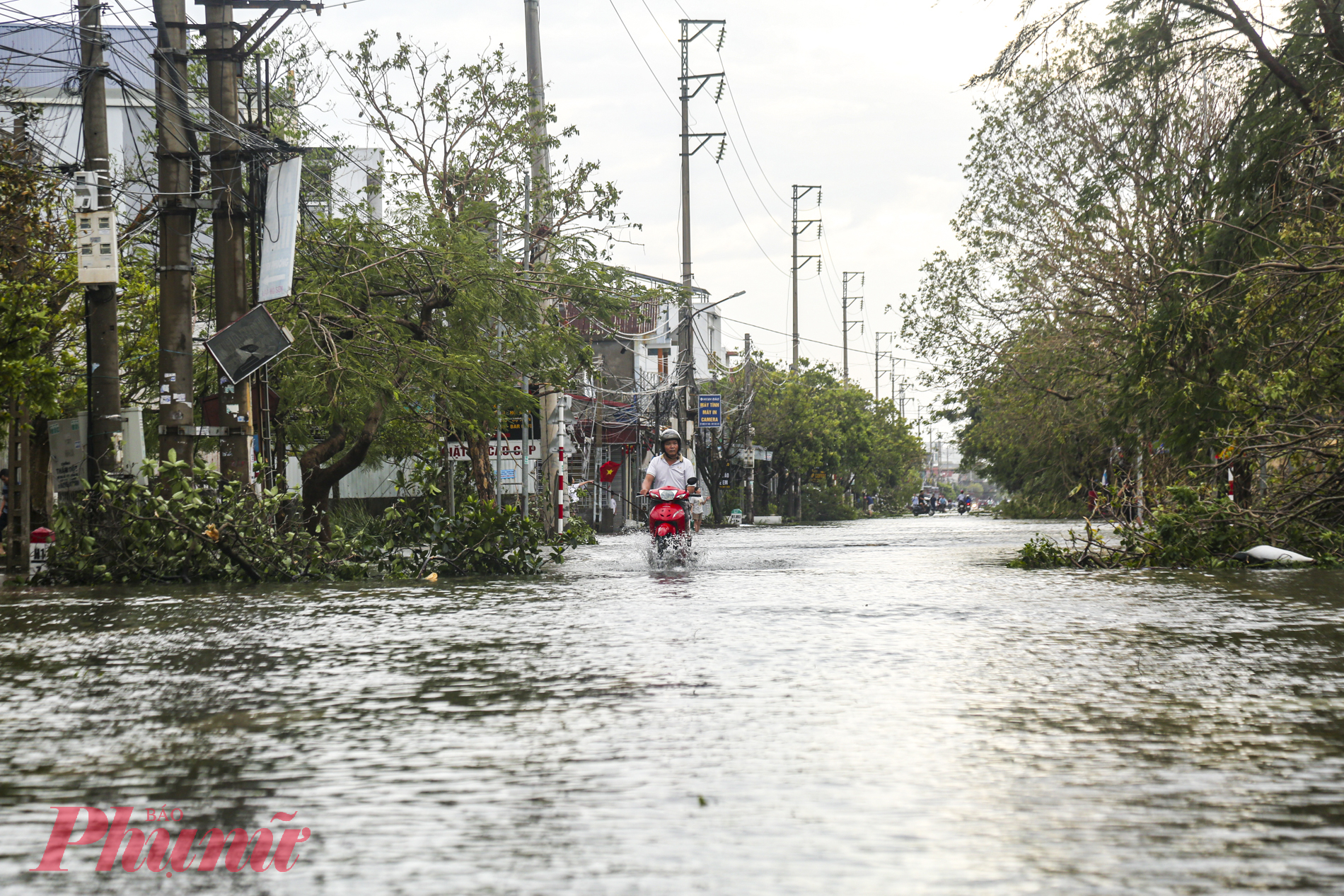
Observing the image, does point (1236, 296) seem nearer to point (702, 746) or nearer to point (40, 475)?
point (702, 746)

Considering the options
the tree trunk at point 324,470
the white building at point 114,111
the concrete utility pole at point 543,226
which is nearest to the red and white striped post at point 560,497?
the concrete utility pole at point 543,226

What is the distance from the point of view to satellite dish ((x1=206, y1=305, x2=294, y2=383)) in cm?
1530

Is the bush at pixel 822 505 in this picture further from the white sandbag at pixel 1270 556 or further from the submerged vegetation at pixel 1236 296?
the white sandbag at pixel 1270 556

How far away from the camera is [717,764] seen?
525 centimetres

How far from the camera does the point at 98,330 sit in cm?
1589

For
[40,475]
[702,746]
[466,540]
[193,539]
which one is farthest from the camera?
[40,475]

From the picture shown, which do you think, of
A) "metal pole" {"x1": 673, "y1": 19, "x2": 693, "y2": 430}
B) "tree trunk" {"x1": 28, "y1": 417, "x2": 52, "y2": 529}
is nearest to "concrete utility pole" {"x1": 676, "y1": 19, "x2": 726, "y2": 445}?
"metal pole" {"x1": 673, "y1": 19, "x2": 693, "y2": 430}

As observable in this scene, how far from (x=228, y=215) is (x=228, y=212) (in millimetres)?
42

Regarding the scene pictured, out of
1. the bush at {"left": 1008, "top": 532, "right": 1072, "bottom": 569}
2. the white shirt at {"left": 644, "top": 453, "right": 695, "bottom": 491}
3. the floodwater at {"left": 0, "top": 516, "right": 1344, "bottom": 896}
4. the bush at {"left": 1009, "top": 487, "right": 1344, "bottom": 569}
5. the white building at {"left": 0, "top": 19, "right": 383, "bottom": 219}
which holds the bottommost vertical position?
the floodwater at {"left": 0, "top": 516, "right": 1344, "bottom": 896}

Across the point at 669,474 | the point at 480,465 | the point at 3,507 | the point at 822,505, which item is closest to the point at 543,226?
the point at 480,465

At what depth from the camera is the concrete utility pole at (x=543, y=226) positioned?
29859 mm

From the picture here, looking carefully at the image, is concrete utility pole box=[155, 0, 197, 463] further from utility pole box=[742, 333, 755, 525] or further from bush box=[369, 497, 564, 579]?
utility pole box=[742, 333, 755, 525]

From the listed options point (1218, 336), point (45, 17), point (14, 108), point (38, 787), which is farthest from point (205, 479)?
point (1218, 336)

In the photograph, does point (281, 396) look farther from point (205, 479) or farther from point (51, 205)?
point (205, 479)
